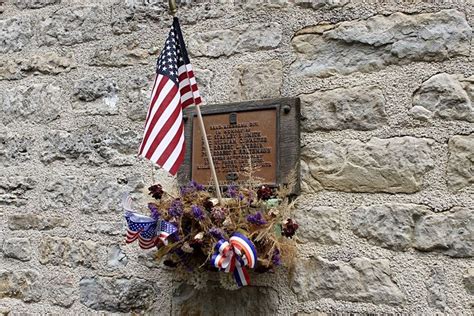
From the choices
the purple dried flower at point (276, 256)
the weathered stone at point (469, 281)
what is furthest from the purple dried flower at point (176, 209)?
the weathered stone at point (469, 281)

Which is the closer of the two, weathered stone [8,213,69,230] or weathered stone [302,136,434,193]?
weathered stone [302,136,434,193]

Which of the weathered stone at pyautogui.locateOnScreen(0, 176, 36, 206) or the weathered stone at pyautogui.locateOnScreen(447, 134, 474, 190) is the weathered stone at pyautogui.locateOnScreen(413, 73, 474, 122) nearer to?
the weathered stone at pyautogui.locateOnScreen(447, 134, 474, 190)

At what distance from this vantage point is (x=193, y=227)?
191 cm

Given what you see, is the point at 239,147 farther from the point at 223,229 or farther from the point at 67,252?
the point at 67,252

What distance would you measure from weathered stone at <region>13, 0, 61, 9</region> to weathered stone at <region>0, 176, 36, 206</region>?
866 mm

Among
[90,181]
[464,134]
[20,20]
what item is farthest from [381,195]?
[20,20]

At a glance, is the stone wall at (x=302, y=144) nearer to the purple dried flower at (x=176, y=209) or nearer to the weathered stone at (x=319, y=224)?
the weathered stone at (x=319, y=224)

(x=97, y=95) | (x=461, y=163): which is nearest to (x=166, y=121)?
(x=97, y=95)

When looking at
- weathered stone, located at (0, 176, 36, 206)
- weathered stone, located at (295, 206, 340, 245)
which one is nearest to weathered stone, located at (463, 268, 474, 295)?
weathered stone, located at (295, 206, 340, 245)

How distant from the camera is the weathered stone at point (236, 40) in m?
2.19

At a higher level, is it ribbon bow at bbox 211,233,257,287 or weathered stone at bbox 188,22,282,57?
weathered stone at bbox 188,22,282,57

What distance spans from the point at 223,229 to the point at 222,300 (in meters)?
0.39

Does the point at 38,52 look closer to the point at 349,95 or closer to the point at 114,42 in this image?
the point at 114,42

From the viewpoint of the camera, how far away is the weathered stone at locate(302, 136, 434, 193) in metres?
1.88
